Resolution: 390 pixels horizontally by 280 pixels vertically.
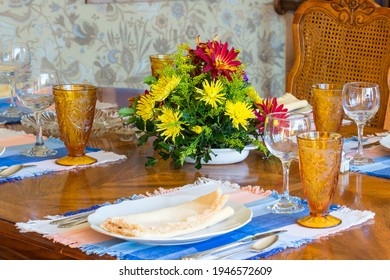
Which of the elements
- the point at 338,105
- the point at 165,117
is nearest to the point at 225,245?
the point at 165,117

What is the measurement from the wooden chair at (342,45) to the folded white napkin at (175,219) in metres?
1.34

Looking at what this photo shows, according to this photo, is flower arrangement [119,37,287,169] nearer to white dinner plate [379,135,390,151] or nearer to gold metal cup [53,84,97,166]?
gold metal cup [53,84,97,166]

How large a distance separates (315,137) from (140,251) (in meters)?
0.33

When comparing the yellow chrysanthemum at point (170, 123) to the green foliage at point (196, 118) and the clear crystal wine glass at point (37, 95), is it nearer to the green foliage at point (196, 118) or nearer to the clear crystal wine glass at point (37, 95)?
the green foliage at point (196, 118)

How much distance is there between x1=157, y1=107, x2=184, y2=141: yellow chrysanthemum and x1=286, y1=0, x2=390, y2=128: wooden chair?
108 cm

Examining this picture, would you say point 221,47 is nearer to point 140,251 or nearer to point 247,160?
point 247,160

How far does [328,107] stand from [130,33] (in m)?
2.08

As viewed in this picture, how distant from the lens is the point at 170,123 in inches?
58.0

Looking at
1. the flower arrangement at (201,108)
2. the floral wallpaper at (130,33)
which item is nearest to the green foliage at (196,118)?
the flower arrangement at (201,108)

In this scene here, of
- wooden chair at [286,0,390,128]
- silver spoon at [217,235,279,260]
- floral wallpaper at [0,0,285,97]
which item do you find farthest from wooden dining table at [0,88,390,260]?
floral wallpaper at [0,0,285,97]

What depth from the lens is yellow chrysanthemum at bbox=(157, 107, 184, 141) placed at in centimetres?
147

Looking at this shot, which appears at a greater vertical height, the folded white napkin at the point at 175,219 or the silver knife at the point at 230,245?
the folded white napkin at the point at 175,219

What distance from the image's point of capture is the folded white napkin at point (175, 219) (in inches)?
41.8

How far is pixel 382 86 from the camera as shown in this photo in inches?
95.3
